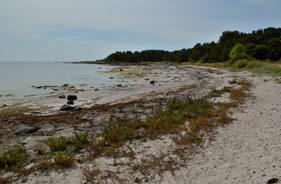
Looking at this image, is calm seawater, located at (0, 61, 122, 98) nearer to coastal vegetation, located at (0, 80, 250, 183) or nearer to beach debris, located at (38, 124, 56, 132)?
beach debris, located at (38, 124, 56, 132)

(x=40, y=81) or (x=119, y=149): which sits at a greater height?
(x=40, y=81)

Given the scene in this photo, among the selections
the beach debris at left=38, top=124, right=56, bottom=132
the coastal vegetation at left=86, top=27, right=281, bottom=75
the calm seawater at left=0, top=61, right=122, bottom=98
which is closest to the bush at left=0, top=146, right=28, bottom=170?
the beach debris at left=38, top=124, right=56, bottom=132

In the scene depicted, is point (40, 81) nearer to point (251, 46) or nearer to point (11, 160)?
point (11, 160)

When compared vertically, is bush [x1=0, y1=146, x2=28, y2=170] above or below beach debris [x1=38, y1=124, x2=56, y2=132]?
above

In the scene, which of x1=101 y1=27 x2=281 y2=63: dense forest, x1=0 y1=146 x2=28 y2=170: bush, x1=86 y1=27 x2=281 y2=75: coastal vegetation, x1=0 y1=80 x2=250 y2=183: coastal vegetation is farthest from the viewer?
x1=101 y1=27 x2=281 y2=63: dense forest

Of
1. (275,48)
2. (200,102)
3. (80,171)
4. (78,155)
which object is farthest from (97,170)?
(275,48)

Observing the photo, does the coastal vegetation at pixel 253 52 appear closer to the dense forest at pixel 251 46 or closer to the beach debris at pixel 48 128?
the dense forest at pixel 251 46

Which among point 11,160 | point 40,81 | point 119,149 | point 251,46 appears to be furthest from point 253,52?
point 11,160

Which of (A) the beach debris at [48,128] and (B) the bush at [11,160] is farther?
(A) the beach debris at [48,128]

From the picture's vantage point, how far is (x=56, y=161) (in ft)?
16.6

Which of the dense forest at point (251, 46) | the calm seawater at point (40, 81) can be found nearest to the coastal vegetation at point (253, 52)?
the dense forest at point (251, 46)

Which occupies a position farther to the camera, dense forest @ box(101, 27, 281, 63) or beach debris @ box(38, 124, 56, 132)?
dense forest @ box(101, 27, 281, 63)

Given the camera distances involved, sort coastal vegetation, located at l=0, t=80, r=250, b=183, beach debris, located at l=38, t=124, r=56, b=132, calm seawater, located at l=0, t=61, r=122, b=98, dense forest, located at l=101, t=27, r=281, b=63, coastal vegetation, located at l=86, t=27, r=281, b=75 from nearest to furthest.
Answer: coastal vegetation, located at l=0, t=80, r=250, b=183, beach debris, located at l=38, t=124, r=56, b=132, calm seawater, located at l=0, t=61, r=122, b=98, coastal vegetation, located at l=86, t=27, r=281, b=75, dense forest, located at l=101, t=27, r=281, b=63

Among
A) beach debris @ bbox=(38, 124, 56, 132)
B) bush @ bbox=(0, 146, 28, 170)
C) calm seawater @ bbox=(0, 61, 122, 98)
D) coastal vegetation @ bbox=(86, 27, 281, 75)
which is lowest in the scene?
beach debris @ bbox=(38, 124, 56, 132)
